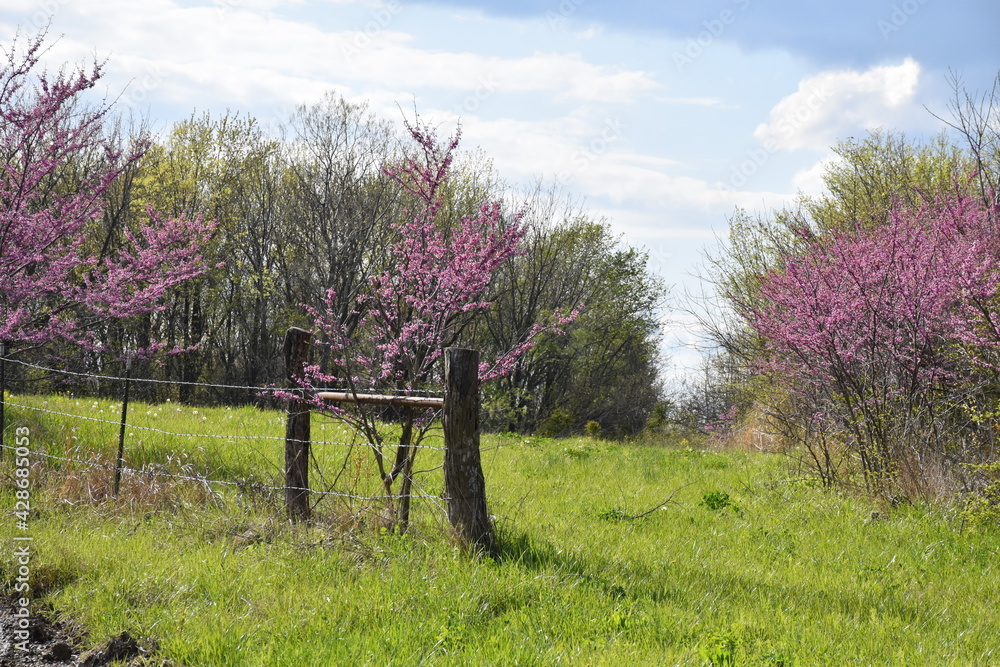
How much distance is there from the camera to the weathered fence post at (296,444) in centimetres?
668

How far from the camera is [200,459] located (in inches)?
361

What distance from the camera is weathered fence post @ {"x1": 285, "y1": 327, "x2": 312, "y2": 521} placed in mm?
6676

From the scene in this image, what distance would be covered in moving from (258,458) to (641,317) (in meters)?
22.3

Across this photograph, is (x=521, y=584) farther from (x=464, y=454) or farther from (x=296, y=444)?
(x=296, y=444)

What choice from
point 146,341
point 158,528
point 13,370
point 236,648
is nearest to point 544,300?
point 146,341

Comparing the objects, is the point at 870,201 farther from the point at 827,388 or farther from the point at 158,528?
the point at 158,528

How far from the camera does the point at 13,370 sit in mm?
18984

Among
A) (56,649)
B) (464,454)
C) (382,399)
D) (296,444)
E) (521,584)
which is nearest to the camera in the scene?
(56,649)

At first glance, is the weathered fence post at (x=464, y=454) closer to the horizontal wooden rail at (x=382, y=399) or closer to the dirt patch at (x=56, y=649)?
the horizontal wooden rail at (x=382, y=399)

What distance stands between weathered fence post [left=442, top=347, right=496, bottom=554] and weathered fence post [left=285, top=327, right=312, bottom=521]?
1594mm

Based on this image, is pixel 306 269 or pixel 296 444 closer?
pixel 296 444

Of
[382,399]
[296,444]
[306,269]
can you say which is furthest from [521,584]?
[306,269]

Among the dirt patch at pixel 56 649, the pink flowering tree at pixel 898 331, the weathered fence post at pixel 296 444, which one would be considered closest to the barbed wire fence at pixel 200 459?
the weathered fence post at pixel 296 444

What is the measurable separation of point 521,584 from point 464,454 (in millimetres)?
1139
